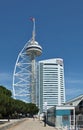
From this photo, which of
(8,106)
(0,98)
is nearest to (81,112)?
(0,98)

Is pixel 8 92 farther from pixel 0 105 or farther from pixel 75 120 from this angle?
pixel 75 120

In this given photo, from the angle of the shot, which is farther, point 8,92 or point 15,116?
point 15,116

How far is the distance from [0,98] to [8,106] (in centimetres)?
1423

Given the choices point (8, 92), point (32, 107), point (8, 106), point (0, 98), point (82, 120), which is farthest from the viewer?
point (32, 107)

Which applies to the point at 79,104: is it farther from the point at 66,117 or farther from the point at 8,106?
the point at 8,106

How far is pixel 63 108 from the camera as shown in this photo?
57750mm

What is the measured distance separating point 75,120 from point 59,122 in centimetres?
295

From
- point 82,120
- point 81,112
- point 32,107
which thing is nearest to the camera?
point 82,120

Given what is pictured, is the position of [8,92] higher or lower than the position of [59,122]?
higher

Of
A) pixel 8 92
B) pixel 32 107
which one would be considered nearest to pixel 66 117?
pixel 8 92

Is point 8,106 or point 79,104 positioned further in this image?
point 8,106

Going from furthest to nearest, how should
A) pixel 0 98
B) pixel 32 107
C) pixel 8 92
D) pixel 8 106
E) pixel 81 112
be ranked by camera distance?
1. pixel 32 107
2. pixel 8 92
3. pixel 8 106
4. pixel 0 98
5. pixel 81 112

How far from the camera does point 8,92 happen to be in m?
103

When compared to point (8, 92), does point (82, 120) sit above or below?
below
